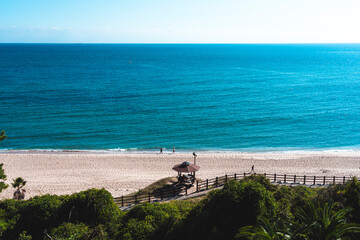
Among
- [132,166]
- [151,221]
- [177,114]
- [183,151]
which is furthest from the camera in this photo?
[177,114]

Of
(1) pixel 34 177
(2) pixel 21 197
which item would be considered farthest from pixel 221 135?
(2) pixel 21 197

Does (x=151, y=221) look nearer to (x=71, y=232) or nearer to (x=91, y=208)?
(x=91, y=208)

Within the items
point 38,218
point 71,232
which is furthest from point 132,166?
point 71,232

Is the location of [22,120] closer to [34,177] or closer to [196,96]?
[34,177]

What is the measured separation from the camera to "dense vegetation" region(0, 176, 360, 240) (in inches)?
389

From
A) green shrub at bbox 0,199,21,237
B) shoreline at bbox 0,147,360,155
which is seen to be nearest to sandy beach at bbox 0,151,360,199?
shoreline at bbox 0,147,360,155

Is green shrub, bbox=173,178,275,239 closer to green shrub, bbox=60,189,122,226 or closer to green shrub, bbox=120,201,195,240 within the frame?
green shrub, bbox=120,201,195,240

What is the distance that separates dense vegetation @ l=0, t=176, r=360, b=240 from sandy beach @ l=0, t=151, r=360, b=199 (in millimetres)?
11443

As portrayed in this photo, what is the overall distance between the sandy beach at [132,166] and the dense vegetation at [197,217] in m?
11.4

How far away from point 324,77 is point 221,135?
238ft

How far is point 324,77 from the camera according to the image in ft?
328

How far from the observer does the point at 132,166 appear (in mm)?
33281

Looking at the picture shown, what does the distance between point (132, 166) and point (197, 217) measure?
21.9 metres

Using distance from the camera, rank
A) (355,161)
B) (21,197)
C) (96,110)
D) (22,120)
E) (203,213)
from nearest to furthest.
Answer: (203,213)
(21,197)
(355,161)
(22,120)
(96,110)
